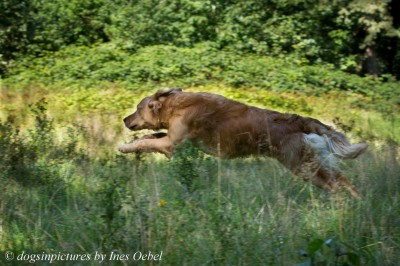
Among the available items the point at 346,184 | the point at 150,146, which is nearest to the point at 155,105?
the point at 150,146

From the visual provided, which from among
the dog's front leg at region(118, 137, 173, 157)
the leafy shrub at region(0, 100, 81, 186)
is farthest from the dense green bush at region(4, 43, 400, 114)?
the dog's front leg at region(118, 137, 173, 157)

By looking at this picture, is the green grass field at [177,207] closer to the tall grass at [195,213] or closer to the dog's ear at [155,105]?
the tall grass at [195,213]

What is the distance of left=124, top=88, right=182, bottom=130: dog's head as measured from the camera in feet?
25.0

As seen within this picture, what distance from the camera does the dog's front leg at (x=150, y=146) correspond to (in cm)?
727

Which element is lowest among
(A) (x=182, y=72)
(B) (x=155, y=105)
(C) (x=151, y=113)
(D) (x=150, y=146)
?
(A) (x=182, y=72)

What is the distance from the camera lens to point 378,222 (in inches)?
200

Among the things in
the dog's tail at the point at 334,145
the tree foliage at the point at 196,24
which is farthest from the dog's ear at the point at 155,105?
the tree foliage at the point at 196,24

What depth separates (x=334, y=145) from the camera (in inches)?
260

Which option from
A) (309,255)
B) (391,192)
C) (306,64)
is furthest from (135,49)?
(309,255)

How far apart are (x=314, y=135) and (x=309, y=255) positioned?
2763 mm

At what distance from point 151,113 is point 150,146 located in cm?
56

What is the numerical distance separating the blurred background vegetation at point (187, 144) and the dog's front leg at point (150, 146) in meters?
0.19

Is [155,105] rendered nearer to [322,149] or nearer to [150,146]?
[150,146]

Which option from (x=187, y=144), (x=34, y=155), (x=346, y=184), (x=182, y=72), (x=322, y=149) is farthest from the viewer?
(x=182, y=72)
